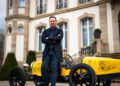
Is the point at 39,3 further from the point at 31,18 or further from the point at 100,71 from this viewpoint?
the point at 100,71

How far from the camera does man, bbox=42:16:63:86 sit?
5539mm

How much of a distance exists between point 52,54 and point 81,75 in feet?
2.46

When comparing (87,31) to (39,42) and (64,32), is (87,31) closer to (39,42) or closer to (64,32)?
(64,32)

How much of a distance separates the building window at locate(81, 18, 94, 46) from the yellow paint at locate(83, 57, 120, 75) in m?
13.9

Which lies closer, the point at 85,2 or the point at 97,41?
the point at 97,41

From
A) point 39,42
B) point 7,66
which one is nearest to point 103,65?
point 7,66

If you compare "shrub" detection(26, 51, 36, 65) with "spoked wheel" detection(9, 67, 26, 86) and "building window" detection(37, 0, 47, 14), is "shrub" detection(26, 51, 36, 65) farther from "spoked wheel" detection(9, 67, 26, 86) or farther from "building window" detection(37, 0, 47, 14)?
"spoked wheel" detection(9, 67, 26, 86)

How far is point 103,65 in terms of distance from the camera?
215 inches

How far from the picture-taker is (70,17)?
68.6 feet

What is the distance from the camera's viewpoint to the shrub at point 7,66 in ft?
64.5

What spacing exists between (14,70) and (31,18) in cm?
1751

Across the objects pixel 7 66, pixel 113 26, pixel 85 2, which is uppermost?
pixel 85 2

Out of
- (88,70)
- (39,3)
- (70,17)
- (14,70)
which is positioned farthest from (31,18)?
(88,70)

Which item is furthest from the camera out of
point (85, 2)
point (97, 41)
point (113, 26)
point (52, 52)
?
point (85, 2)
